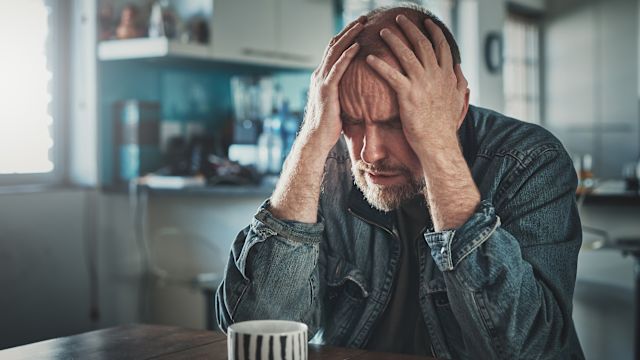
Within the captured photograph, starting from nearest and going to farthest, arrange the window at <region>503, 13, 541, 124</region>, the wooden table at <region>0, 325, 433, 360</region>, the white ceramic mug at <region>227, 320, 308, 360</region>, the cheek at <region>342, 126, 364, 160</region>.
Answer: the white ceramic mug at <region>227, 320, 308, 360</region> → the wooden table at <region>0, 325, 433, 360</region> → the cheek at <region>342, 126, 364, 160</region> → the window at <region>503, 13, 541, 124</region>

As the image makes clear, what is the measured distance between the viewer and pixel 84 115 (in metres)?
3.38

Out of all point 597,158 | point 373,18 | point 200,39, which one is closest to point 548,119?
point 597,158

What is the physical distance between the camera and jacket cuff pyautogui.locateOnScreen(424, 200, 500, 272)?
1245 mm

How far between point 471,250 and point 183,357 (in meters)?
0.44

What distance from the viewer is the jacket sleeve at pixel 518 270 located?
125cm

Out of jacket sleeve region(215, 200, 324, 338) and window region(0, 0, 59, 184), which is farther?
window region(0, 0, 59, 184)

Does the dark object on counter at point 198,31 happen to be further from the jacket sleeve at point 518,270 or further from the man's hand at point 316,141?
the jacket sleeve at point 518,270

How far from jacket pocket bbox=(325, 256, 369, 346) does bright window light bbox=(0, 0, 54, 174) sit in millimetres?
2016

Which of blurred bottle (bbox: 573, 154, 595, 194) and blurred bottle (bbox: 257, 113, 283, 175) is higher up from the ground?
blurred bottle (bbox: 257, 113, 283, 175)

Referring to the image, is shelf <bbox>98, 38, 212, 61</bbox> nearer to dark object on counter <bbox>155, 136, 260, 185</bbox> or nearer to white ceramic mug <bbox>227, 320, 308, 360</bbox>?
dark object on counter <bbox>155, 136, 260, 185</bbox>

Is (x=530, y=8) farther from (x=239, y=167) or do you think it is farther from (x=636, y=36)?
(x=239, y=167)

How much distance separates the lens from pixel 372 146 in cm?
138

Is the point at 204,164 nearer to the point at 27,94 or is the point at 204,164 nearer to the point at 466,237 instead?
the point at 27,94

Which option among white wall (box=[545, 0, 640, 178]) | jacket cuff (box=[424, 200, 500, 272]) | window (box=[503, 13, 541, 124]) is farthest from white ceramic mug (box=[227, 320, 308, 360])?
white wall (box=[545, 0, 640, 178])
